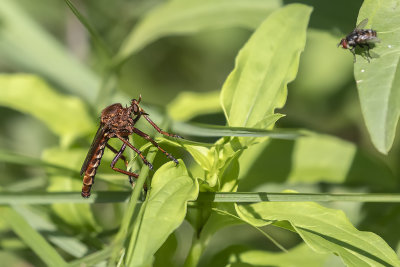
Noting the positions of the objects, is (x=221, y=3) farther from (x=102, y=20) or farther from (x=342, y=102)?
(x=102, y=20)

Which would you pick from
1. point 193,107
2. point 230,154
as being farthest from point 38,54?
point 230,154

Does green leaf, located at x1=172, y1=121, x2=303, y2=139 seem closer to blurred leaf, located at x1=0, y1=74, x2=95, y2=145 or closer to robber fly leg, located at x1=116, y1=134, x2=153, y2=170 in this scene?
robber fly leg, located at x1=116, y1=134, x2=153, y2=170

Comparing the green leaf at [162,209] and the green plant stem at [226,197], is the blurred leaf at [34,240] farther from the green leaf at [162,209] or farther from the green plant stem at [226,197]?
the green leaf at [162,209]

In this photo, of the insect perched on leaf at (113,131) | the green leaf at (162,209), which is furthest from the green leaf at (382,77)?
the insect perched on leaf at (113,131)

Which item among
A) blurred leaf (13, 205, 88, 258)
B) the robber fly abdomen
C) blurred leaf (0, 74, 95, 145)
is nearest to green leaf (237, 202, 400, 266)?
the robber fly abdomen

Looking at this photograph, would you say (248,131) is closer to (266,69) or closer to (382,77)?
(266,69)

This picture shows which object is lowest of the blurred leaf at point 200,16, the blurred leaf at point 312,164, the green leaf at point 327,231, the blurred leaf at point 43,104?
the green leaf at point 327,231

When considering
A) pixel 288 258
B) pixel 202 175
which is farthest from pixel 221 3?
pixel 288 258
